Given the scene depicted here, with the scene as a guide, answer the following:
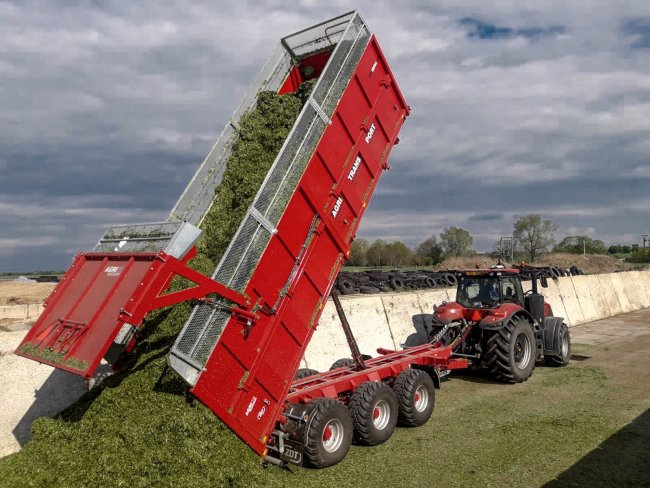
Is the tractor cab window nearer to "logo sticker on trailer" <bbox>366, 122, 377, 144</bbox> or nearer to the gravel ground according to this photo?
"logo sticker on trailer" <bbox>366, 122, 377, 144</bbox>

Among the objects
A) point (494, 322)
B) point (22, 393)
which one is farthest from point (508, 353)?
point (22, 393)

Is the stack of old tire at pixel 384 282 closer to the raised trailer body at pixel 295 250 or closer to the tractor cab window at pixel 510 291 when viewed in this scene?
the tractor cab window at pixel 510 291

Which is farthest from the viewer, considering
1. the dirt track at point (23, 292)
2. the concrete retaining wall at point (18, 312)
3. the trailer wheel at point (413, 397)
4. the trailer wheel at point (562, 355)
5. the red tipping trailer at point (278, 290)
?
the dirt track at point (23, 292)

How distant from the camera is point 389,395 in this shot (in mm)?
7047

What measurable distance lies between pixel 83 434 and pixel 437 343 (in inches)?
266

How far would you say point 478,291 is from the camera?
35.7 ft

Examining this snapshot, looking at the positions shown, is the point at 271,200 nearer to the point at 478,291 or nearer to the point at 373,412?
the point at 373,412

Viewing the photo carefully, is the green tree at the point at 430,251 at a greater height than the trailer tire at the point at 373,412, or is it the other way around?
the green tree at the point at 430,251

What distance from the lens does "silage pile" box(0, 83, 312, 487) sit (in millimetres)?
4887

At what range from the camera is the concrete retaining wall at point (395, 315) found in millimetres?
10070

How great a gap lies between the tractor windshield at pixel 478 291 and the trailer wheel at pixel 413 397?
11.7 feet

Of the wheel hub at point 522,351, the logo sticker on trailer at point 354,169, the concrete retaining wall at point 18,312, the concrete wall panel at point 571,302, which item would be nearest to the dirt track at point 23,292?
the concrete retaining wall at point 18,312

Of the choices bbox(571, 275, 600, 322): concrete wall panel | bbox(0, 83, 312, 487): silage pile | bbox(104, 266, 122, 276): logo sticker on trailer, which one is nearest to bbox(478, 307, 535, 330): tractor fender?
bbox(0, 83, 312, 487): silage pile

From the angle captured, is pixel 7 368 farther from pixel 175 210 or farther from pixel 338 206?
pixel 338 206
